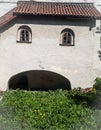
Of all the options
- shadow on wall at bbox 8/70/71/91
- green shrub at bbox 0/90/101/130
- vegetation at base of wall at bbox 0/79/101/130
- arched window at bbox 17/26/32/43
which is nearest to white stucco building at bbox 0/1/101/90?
arched window at bbox 17/26/32/43

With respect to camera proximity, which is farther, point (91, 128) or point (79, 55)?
point (79, 55)

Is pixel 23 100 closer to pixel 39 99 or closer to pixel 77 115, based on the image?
pixel 39 99

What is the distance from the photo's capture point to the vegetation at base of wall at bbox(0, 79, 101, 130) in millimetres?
14750

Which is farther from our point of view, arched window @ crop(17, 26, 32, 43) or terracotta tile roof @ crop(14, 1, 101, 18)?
arched window @ crop(17, 26, 32, 43)

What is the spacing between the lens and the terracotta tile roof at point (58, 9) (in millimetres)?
21750

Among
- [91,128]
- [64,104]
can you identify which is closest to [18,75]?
[64,104]

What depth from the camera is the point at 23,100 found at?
1672cm

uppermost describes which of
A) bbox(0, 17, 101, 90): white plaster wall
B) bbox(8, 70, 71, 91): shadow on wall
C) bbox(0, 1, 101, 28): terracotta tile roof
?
bbox(0, 1, 101, 28): terracotta tile roof

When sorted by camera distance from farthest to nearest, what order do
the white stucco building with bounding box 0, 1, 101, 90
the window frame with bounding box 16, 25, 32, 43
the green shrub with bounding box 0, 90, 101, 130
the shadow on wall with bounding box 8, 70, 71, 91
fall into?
1. the shadow on wall with bounding box 8, 70, 71, 91
2. the window frame with bounding box 16, 25, 32, 43
3. the white stucco building with bounding box 0, 1, 101, 90
4. the green shrub with bounding box 0, 90, 101, 130

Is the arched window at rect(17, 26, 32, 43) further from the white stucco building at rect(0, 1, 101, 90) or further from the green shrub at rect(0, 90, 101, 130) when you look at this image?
the green shrub at rect(0, 90, 101, 130)

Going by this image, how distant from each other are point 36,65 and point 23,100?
5.48 meters

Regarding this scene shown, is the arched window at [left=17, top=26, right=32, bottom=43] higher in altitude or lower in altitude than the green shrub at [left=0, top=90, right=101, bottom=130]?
higher

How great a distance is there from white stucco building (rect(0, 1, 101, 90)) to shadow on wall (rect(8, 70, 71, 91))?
732mm

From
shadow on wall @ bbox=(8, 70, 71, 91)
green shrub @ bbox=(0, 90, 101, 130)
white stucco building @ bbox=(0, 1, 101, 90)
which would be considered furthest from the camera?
shadow on wall @ bbox=(8, 70, 71, 91)
